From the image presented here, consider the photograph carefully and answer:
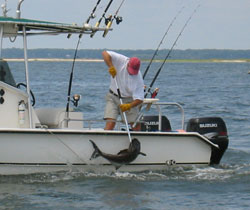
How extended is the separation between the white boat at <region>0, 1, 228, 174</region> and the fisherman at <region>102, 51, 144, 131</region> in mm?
282

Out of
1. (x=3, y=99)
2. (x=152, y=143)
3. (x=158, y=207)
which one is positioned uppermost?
(x=3, y=99)

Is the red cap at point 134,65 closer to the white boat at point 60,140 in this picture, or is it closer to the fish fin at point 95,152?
the white boat at point 60,140

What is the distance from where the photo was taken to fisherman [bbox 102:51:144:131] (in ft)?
34.1

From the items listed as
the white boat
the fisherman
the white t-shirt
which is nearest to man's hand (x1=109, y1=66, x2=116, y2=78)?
the fisherman

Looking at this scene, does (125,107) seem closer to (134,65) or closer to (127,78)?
(127,78)

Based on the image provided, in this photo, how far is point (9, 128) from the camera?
991cm

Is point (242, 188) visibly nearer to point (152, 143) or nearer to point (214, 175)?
point (214, 175)

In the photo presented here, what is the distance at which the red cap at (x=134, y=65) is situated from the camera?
1038 cm

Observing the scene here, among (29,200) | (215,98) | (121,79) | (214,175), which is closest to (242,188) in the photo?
(214,175)

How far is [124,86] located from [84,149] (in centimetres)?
106

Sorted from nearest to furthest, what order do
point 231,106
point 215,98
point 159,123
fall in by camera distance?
point 159,123 < point 231,106 < point 215,98

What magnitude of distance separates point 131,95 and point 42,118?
1.38 meters

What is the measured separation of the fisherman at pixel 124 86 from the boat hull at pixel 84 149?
0.40m

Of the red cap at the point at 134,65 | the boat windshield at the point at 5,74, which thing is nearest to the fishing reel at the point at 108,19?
the red cap at the point at 134,65
